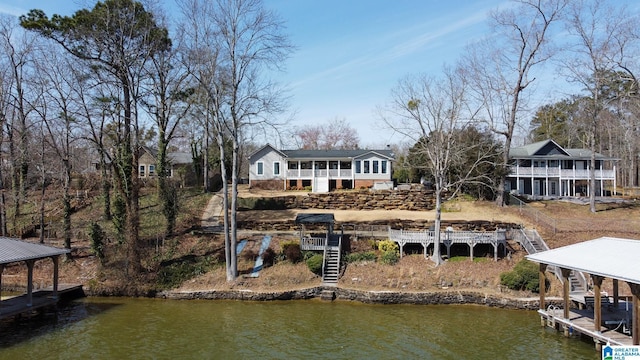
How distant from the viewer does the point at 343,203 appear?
3650 centimetres

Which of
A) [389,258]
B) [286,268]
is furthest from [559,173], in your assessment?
[286,268]

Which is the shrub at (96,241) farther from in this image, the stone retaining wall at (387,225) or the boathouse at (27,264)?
the stone retaining wall at (387,225)

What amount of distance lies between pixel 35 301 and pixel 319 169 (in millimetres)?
28344

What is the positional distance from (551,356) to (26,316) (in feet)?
70.3

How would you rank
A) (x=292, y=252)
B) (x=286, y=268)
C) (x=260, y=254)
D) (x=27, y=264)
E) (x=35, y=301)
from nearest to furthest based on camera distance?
(x=27, y=264), (x=35, y=301), (x=286, y=268), (x=292, y=252), (x=260, y=254)

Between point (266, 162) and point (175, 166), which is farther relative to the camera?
point (175, 166)

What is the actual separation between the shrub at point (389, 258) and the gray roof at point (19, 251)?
16391mm

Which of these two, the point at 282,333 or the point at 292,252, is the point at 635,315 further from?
the point at 292,252

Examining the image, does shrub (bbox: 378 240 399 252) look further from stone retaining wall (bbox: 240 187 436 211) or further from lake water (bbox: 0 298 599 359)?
stone retaining wall (bbox: 240 187 436 211)

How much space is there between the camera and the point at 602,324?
56.0ft

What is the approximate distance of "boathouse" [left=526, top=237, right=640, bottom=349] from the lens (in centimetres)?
1495

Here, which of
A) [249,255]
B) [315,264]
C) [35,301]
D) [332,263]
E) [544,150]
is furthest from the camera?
[544,150]

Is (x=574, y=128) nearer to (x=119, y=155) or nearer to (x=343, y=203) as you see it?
(x=343, y=203)

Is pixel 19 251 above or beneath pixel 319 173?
beneath
